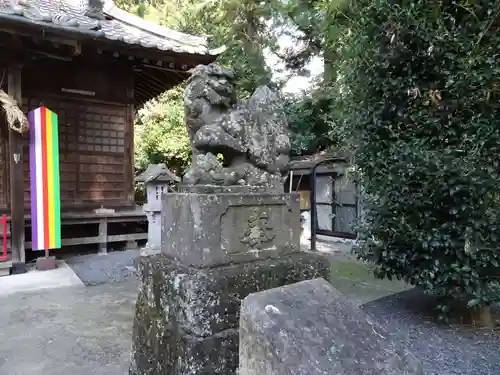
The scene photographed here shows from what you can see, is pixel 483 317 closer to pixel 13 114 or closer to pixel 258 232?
pixel 258 232

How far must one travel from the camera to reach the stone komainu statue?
7.32 ft

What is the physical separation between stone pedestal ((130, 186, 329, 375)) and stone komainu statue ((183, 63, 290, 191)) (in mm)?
130

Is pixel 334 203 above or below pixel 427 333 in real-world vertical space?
above

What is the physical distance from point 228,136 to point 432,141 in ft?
7.47

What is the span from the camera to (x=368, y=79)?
3943 mm

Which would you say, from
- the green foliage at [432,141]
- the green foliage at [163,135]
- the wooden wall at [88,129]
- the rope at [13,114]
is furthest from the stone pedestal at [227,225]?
the green foliage at [163,135]

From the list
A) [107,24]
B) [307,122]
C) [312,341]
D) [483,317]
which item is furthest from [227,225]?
[307,122]

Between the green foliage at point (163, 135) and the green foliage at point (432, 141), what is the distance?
883 cm

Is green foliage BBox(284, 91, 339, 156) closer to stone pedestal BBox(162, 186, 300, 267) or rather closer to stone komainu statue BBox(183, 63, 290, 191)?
stone komainu statue BBox(183, 63, 290, 191)

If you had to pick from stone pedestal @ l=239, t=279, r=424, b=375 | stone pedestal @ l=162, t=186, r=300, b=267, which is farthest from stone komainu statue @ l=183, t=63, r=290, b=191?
stone pedestal @ l=239, t=279, r=424, b=375

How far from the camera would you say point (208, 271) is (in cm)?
201

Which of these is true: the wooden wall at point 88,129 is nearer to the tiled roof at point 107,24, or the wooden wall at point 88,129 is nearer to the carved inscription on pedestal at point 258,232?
the tiled roof at point 107,24

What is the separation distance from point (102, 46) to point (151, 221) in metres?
2.92

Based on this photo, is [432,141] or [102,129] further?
[102,129]
